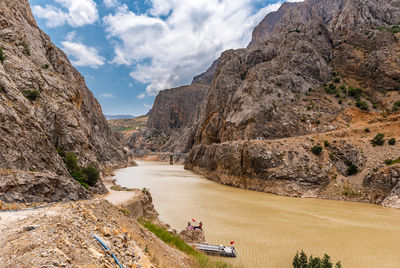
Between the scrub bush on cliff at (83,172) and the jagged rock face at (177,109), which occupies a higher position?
the jagged rock face at (177,109)

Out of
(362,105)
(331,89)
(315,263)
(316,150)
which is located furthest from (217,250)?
(331,89)

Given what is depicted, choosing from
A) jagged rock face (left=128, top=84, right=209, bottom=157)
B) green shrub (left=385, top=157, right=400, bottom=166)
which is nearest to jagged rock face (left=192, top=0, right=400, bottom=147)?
green shrub (left=385, top=157, right=400, bottom=166)

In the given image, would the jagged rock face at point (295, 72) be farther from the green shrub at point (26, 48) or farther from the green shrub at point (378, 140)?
the green shrub at point (26, 48)

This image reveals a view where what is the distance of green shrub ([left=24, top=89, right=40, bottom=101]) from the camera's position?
68.7 feet

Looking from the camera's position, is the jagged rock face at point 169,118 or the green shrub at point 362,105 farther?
the jagged rock face at point 169,118

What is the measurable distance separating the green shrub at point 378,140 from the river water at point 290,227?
37.3 ft

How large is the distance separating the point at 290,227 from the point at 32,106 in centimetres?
2494

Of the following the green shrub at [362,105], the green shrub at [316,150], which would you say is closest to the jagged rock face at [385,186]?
the green shrub at [316,150]

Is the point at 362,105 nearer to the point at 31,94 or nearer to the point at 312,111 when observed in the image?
the point at 312,111

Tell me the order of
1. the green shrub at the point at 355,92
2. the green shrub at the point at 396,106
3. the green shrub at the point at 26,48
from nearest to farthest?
the green shrub at the point at 26,48 < the green shrub at the point at 396,106 < the green shrub at the point at 355,92

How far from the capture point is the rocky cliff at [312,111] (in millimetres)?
29938

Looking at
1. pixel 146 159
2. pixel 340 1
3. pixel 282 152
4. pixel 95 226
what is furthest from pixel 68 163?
pixel 340 1

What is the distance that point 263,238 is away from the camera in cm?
1391

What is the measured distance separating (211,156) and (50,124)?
3462 centimetres
